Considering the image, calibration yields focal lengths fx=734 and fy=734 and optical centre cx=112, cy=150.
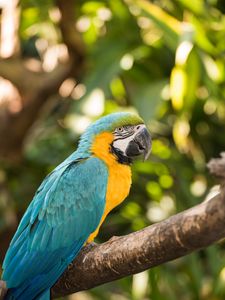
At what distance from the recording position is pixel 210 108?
3.07 meters

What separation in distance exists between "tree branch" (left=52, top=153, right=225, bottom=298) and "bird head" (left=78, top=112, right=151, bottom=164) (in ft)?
1.00

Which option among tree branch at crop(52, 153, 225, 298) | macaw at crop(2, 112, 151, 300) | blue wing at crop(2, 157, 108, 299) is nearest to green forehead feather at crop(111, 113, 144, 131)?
macaw at crop(2, 112, 151, 300)

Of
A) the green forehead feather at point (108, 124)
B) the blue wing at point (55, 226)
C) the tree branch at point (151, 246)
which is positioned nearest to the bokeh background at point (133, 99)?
the green forehead feather at point (108, 124)

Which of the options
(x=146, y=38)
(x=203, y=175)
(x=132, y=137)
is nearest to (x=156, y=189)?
(x=203, y=175)

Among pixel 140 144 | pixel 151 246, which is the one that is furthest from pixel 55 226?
pixel 151 246

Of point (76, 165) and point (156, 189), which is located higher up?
point (76, 165)

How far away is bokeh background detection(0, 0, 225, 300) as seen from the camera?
259cm

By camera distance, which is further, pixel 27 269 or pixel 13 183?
pixel 13 183

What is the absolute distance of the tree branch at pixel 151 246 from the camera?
1340 mm

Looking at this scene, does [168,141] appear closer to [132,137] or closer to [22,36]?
[22,36]

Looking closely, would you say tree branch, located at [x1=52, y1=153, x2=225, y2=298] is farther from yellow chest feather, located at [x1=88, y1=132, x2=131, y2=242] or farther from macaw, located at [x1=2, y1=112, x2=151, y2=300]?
yellow chest feather, located at [x1=88, y1=132, x2=131, y2=242]

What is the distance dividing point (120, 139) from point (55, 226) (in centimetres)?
32

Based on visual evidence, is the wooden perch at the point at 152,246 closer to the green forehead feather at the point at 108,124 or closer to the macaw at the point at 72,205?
the macaw at the point at 72,205

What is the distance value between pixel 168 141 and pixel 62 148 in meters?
0.46
